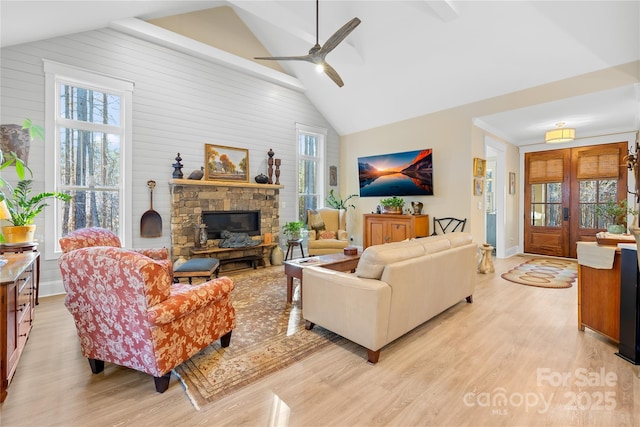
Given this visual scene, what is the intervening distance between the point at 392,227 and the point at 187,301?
4.37 m

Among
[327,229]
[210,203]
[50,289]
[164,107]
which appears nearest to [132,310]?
[50,289]

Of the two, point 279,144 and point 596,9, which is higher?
point 596,9

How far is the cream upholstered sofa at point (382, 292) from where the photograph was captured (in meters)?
2.19

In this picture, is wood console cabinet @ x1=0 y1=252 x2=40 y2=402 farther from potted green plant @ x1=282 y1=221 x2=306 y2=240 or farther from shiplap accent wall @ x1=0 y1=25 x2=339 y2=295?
potted green plant @ x1=282 y1=221 x2=306 y2=240

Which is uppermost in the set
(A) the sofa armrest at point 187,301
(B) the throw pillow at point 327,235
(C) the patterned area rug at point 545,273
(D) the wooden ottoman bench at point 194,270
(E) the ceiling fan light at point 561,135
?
(E) the ceiling fan light at point 561,135

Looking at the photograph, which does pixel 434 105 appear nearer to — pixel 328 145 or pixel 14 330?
pixel 328 145

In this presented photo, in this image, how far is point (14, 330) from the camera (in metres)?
1.94

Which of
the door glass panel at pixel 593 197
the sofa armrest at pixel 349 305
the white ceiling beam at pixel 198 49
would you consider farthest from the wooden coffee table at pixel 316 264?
the door glass panel at pixel 593 197

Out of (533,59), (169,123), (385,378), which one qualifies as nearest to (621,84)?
(533,59)

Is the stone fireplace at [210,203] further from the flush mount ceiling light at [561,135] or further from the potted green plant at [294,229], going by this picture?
the flush mount ceiling light at [561,135]

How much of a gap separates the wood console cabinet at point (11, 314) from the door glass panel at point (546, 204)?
8.39 meters

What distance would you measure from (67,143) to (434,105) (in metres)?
5.79

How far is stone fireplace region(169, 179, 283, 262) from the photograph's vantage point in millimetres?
4773

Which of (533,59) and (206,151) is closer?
(533,59)
